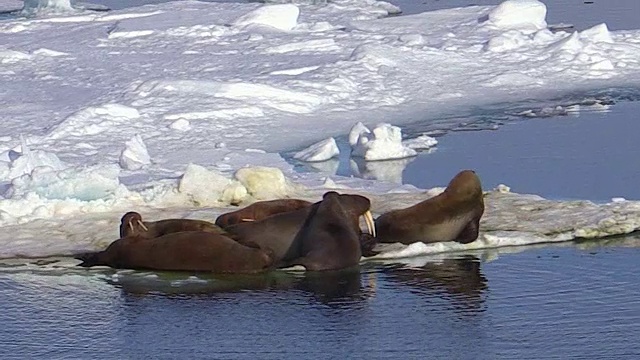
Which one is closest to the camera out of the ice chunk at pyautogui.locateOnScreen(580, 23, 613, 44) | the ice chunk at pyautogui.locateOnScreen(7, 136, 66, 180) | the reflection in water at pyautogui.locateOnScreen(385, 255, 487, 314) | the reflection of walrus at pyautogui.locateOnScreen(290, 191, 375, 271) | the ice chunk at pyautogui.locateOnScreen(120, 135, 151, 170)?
the reflection in water at pyautogui.locateOnScreen(385, 255, 487, 314)

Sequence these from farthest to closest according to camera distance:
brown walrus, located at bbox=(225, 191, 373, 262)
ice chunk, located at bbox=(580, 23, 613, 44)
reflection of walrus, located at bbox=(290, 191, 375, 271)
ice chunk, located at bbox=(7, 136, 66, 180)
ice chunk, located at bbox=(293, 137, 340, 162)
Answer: ice chunk, located at bbox=(580, 23, 613, 44) < ice chunk, located at bbox=(293, 137, 340, 162) < ice chunk, located at bbox=(7, 136, 66, 180) < brown walrus, located at bbox=(225, 191, 373, 262) < reflection of walrus, located at bbox=(290, 191, 375, 271)

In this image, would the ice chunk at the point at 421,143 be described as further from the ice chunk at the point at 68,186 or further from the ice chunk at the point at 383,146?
the ice chunk at the point at 68,186

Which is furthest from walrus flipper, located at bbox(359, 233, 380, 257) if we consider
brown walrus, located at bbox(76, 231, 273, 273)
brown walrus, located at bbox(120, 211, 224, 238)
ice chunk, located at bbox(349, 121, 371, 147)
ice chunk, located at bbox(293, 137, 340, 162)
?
ice chunk, located at bbox(349, 121, 371, 147)

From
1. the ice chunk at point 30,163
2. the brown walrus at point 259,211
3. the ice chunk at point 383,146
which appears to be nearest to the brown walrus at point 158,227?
the brown walrus at point 259,211

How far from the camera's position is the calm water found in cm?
504

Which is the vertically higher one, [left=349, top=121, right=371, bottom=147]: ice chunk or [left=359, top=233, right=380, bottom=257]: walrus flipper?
[left=359, top=233, right=380, bottom=257]: walrus flipper

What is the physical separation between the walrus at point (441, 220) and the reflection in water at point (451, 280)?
0.24 m

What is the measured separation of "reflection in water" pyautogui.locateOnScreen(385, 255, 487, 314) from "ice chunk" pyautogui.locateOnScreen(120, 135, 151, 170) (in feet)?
10.5

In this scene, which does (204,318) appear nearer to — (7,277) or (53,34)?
(7,277)

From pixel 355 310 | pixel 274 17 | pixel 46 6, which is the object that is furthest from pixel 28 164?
pixel 46 6

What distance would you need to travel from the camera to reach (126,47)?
54.0 feet

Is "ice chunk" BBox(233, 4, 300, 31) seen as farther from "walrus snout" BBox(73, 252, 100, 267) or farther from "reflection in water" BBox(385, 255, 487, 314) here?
"reflection in water" BBox(385, 255, 487, 314)

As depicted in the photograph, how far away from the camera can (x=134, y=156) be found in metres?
9.18

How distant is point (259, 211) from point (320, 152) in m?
2.95
